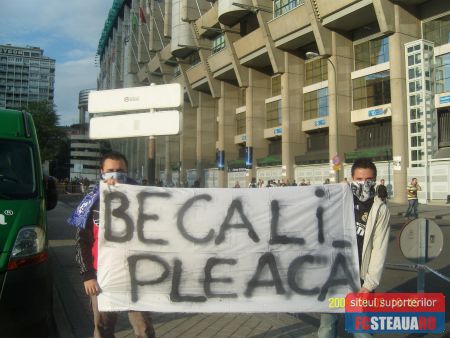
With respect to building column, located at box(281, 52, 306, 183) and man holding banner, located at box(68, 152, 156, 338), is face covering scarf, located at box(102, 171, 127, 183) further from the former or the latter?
building column, located at box(281, 52, 306, 183)

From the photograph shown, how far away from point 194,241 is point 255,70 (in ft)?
152

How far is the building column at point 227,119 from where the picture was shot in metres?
54.7

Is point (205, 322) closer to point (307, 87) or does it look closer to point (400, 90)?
point (400, 90)

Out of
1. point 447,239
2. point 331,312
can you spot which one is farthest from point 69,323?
point 447,239

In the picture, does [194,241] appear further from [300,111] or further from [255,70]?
[255,70]

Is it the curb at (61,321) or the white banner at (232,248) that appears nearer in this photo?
the white banner at (232,248)

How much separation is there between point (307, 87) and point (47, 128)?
21880mm

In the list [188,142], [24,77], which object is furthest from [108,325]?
[188,142]

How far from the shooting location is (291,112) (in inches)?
1682

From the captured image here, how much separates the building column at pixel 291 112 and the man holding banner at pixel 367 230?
37.9m

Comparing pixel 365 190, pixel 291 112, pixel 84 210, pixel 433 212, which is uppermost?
pixel 291 112

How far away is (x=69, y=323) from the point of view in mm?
5492

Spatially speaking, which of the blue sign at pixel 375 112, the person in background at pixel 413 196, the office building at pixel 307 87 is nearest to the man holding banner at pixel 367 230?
the person in background at pixel 413 196

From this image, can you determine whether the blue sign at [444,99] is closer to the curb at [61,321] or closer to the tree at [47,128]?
the tree at [47,128]
